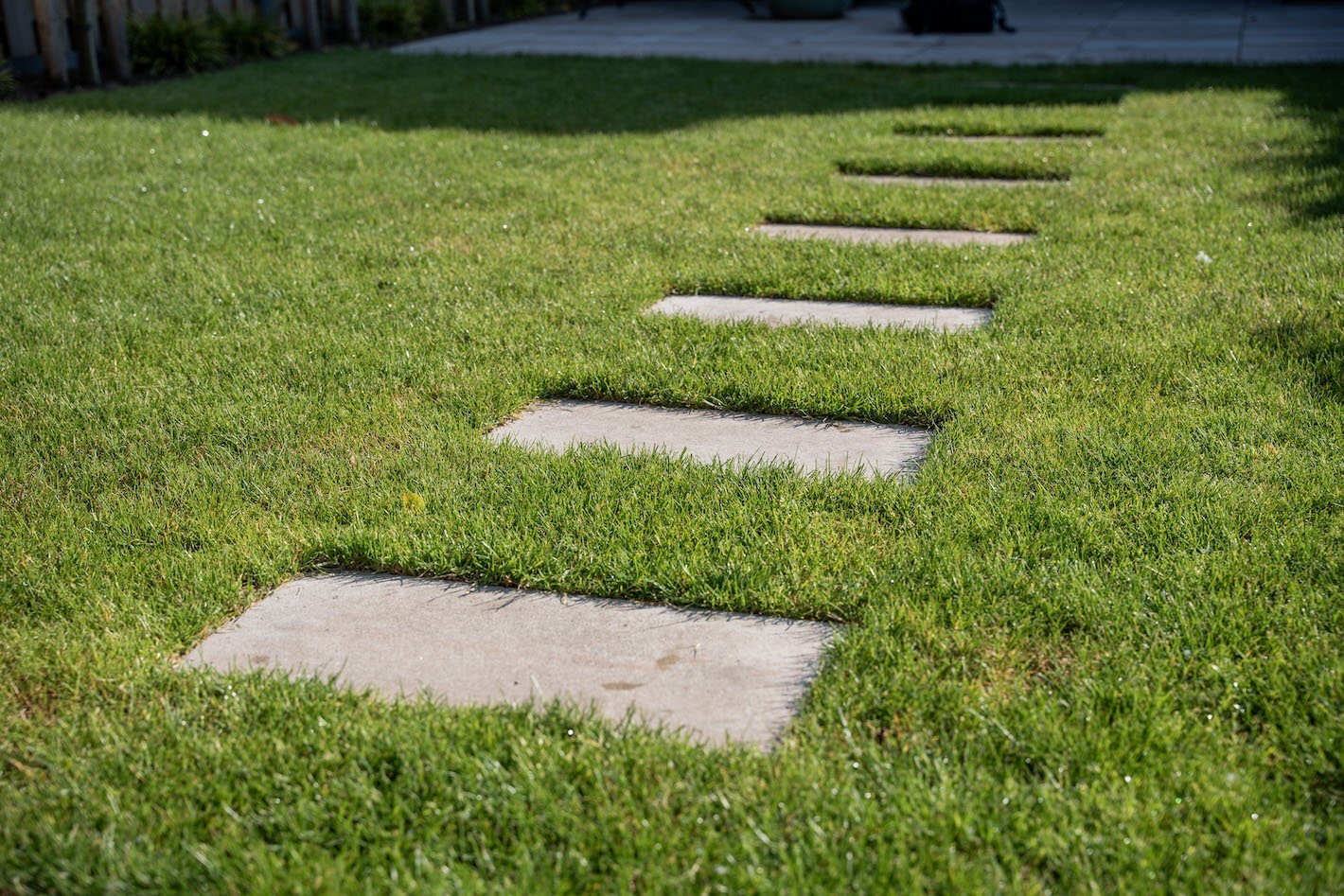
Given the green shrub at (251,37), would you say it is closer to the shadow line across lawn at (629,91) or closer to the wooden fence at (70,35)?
the wooden fence at (70,35)

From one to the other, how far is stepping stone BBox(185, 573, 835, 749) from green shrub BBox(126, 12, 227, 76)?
8853 millimetres

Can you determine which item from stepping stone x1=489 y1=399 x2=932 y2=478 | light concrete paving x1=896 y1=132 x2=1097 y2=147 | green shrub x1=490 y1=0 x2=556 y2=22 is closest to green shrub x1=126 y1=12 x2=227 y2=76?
green shrub x1=490 y1=0 x2=556 y2=22

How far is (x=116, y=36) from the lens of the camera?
30.9ft

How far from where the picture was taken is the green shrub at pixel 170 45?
32.3 ft

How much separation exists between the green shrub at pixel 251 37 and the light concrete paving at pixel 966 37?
1.42 m

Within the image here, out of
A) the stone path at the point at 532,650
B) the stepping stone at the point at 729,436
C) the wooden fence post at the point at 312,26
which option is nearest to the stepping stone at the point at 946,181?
the stepping stone at the point at 729,436

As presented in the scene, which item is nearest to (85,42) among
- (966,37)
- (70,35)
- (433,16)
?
(70,35)

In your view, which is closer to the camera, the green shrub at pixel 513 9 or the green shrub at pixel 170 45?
the green shrub at pixel 170 45

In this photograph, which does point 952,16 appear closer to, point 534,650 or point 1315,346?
point 1315,346

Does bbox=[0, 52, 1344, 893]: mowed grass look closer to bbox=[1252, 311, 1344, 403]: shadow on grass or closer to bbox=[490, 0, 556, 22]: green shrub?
bbox=[1252, 311, 1344, 403]: shadow on grass

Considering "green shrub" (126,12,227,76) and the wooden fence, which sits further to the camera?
"green shrub" (126,12,227,76)

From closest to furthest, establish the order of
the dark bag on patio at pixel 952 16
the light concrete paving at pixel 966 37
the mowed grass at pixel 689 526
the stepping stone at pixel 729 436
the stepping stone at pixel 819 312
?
the mowed grass at pixel 689 526 → the stepping stone at pixel 729 436 → the stepping stone at pixel 819 312 → the light concrete paving at pixel 966 37 → the dark bag on patio at pixel 952 16

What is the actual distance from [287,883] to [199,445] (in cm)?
161

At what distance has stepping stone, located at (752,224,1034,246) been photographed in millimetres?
4801
